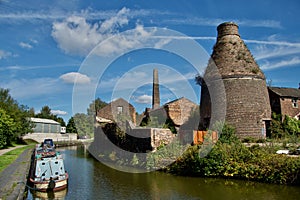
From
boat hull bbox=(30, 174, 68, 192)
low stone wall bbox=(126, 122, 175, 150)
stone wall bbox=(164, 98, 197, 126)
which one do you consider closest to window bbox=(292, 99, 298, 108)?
stone wall bbox=(164, 98, 197, 126)

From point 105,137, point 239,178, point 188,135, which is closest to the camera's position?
point 239,178

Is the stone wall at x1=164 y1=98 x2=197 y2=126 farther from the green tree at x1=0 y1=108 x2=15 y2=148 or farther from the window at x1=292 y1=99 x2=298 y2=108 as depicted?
the green tree at x1=0 y1=108 x2=15 y2=148

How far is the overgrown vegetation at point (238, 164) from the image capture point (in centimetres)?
1332

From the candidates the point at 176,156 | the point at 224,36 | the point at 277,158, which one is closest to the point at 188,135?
the point at 176,156

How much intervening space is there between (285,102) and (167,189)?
74.3ft

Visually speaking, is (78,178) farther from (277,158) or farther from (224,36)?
(224,36)

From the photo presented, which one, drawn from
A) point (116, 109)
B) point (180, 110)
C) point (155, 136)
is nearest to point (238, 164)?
point (155, 136)

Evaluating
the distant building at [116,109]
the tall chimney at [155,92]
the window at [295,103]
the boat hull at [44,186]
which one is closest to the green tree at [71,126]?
the distant building at [116,109]

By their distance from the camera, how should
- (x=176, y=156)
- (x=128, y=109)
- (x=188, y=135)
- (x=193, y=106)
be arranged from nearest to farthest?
(x=176, y=156) → (x=188, y=135) → (x=193, y=106) → (x=128, y=109)

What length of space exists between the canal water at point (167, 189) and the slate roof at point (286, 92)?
793 inches

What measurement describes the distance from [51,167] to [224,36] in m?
20.5

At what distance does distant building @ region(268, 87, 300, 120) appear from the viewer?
30.1 m

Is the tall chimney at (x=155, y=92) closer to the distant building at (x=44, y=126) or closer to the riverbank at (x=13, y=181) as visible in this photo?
the distant building at (x=44, y=126)

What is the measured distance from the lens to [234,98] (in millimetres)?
24781
